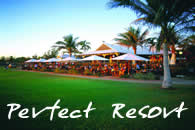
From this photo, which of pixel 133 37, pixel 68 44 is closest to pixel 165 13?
pixel 133 37

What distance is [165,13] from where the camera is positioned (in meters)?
7.72

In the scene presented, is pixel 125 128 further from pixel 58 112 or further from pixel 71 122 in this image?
pixel 58 112

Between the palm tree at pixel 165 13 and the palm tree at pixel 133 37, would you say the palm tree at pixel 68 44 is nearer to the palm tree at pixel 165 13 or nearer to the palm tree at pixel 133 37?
the palm tree at pixel 133 37

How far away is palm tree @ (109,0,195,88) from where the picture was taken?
736cm

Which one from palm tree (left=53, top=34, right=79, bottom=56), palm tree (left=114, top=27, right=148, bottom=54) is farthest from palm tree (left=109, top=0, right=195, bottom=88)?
palm tree (left=53, top=34, right=79, bottom=56)

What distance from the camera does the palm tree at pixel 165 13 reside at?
7363 mm

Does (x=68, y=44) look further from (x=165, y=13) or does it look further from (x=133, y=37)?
(x=165, y=13)

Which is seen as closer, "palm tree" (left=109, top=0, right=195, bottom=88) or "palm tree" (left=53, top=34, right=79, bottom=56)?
"palm tree" (left=109, top=0, right=195, bottom=88)

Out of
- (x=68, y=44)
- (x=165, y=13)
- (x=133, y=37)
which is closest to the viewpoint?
(x=165, y=13)

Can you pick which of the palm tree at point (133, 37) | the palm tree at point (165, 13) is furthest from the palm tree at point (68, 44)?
the palm tree at point (165, 13)

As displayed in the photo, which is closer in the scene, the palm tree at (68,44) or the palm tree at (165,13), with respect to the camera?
the palm tree at (165,13)

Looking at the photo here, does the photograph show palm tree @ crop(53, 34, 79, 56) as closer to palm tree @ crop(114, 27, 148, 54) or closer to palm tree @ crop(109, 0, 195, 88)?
palm tree @ crop(114, 27, 148, 54)

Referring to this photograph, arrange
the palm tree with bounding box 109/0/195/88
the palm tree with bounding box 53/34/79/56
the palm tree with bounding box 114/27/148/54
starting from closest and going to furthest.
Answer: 1. the palm tree with bounding box 109/0/195/88
2. the palm tree with bounding box 114/27/148/54
3. the palm tree with bounding box 53/34/79/56

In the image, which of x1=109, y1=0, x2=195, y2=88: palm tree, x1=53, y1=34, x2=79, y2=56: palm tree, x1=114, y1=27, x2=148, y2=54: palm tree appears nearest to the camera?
x1=109, y1=0, x2=195, y2=88: palm tree
